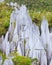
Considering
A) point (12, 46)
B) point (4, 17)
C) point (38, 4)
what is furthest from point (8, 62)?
point (38, 4)

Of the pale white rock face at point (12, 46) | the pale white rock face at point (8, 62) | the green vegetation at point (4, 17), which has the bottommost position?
the pale white rock face at point (8, 62)

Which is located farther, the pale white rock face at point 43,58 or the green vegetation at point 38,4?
the green vegetation at point 38,4

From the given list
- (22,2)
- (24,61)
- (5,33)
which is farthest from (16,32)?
(22,2)

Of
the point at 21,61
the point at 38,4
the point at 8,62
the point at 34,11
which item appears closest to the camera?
the point at 8,62

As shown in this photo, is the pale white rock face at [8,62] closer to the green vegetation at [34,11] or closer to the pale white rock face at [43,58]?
the pale white rock face at [43,58]

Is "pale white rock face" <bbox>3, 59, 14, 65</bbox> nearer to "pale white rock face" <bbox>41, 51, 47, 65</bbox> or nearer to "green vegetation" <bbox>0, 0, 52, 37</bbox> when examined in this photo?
"pale white rock face" <bbox>41, 51, 47, 65</bbox>

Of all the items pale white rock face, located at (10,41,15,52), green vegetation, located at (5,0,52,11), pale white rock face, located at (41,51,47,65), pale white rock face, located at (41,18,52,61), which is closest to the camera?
pale white rock face, located at (41,51,47,65)

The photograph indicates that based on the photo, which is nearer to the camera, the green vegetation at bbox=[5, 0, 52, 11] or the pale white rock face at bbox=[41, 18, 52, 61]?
the pale white rock face at bbox=[41, 18, 52, 61]

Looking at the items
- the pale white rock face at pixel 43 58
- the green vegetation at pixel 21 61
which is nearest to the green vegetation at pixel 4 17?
the pale white rock face at pixel 43 58

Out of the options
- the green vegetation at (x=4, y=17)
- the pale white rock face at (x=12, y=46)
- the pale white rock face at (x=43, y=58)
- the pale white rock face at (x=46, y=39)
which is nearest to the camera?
the pale white rock face at (x=43, y=58)

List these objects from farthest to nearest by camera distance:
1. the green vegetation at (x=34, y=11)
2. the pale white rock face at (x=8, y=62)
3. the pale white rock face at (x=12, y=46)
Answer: the green vegetation at (x=34, y=11)
the pale white rock face at (x=12, y=46)
the pale white rock face at (x=8, y=62)

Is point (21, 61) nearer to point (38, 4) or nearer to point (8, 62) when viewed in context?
point (8, 62)

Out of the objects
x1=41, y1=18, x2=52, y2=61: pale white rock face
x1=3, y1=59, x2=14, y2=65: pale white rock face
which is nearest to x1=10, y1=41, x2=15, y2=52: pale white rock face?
x1=41, y1=18, x2=52, y2=61: pale white rock face

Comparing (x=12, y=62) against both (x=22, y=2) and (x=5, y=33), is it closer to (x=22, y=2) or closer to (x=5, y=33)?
(x=5, y=33)
